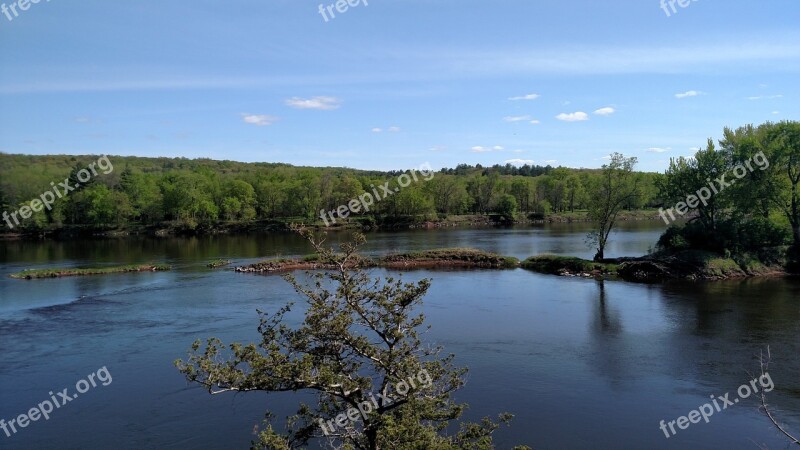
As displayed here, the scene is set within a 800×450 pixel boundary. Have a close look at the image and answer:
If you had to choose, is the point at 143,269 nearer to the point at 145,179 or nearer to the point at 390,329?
the point at 390,329

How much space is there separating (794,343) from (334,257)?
26877 mm

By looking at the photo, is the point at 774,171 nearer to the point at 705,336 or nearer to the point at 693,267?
the point at 693,267

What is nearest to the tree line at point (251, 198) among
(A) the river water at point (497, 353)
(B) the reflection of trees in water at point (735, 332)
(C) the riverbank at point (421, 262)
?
(C) the riverbank at point (421, 262)

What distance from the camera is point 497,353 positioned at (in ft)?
90.9

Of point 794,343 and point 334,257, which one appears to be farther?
point 794,343

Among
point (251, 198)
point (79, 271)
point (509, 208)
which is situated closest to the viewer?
point (79, 271)

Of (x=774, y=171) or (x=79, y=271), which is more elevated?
(x=774, y=171)

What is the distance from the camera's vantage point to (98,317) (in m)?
36.6

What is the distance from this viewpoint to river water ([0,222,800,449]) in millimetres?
19688

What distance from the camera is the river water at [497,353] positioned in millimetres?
19688

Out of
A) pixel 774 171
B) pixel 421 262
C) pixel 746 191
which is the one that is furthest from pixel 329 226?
pixel 774 171

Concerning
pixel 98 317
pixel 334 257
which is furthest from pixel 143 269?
pixel 334 257

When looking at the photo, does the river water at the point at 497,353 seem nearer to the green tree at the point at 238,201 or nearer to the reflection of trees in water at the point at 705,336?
the reflection of trees in water at the point at 705,336

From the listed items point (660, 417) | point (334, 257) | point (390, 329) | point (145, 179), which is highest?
point (145, 179)
